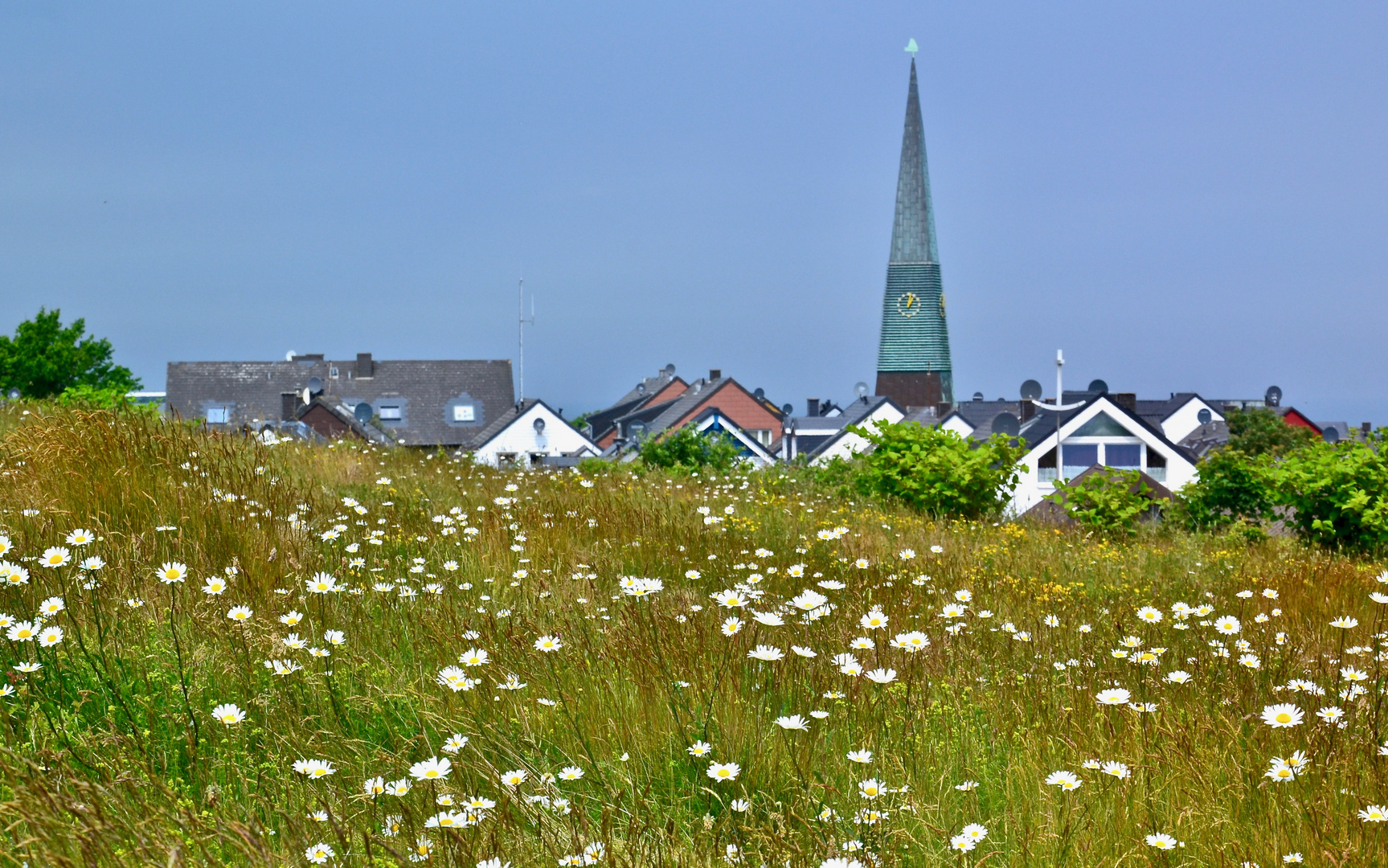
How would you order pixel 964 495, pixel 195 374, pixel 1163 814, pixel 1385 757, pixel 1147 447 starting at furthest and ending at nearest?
1. pixel 195 374
2. pixel 1147 447
3. pixel 964 495
4. pixel 1385 757
5. pixel 1163 814

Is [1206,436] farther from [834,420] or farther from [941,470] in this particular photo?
[941,470]

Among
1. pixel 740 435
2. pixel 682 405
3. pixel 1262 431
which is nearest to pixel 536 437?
pixel 740 435

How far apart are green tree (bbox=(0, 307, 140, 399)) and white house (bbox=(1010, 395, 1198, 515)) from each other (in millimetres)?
46293

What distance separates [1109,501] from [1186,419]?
75.8m

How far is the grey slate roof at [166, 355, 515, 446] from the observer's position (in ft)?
222

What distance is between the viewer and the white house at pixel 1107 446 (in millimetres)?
50469

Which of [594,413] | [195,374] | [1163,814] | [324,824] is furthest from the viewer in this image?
[594,413]

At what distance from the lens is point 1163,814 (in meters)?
3.00

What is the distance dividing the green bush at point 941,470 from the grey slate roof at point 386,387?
54.0 m

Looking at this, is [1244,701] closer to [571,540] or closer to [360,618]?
[360,618]

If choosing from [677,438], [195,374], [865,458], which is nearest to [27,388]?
[195,374]

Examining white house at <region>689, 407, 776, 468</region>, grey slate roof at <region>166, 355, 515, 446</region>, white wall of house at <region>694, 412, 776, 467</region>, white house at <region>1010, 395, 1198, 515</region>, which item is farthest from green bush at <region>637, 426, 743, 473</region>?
grey slate roof at <region>166, 355, 515, 446</region>

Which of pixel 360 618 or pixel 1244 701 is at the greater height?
pixel 360 618

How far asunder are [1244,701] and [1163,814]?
44.8 inches
